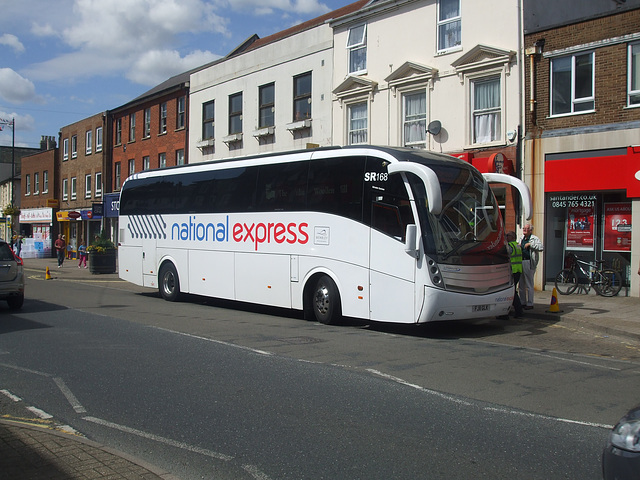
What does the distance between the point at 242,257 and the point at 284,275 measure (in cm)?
164

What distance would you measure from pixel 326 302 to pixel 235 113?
1817 centimetres


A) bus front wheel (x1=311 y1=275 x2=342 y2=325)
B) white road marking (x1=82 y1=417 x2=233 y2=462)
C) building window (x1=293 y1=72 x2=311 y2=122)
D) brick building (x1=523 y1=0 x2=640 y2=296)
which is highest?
building window (x1=293 y1=72 x2=311 y2=122)

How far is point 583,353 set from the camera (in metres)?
9.77

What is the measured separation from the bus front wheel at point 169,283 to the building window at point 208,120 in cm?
1385

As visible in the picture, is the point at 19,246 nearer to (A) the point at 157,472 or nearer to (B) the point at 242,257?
(B) the point at 242,257

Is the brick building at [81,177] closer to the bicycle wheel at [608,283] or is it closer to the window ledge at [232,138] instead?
the window ledge at [232,138]

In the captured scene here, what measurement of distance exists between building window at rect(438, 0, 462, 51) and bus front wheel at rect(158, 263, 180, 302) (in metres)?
11.0

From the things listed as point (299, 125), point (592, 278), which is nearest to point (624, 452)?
point (592, 278)

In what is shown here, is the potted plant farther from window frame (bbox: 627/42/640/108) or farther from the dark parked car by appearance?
the dark parked car

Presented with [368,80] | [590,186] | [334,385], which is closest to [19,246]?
[368,80]

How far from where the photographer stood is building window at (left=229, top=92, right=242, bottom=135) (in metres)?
28.7

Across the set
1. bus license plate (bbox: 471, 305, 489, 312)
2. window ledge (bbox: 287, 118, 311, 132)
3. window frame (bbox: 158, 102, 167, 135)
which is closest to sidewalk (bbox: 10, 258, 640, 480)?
bus license plate (bbox: 471, 305, 489, 312)

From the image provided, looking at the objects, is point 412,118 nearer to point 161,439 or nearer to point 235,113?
point 235,113

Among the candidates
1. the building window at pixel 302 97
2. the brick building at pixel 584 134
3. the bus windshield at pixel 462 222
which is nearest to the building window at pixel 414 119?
the brick building at pixel 584 134
